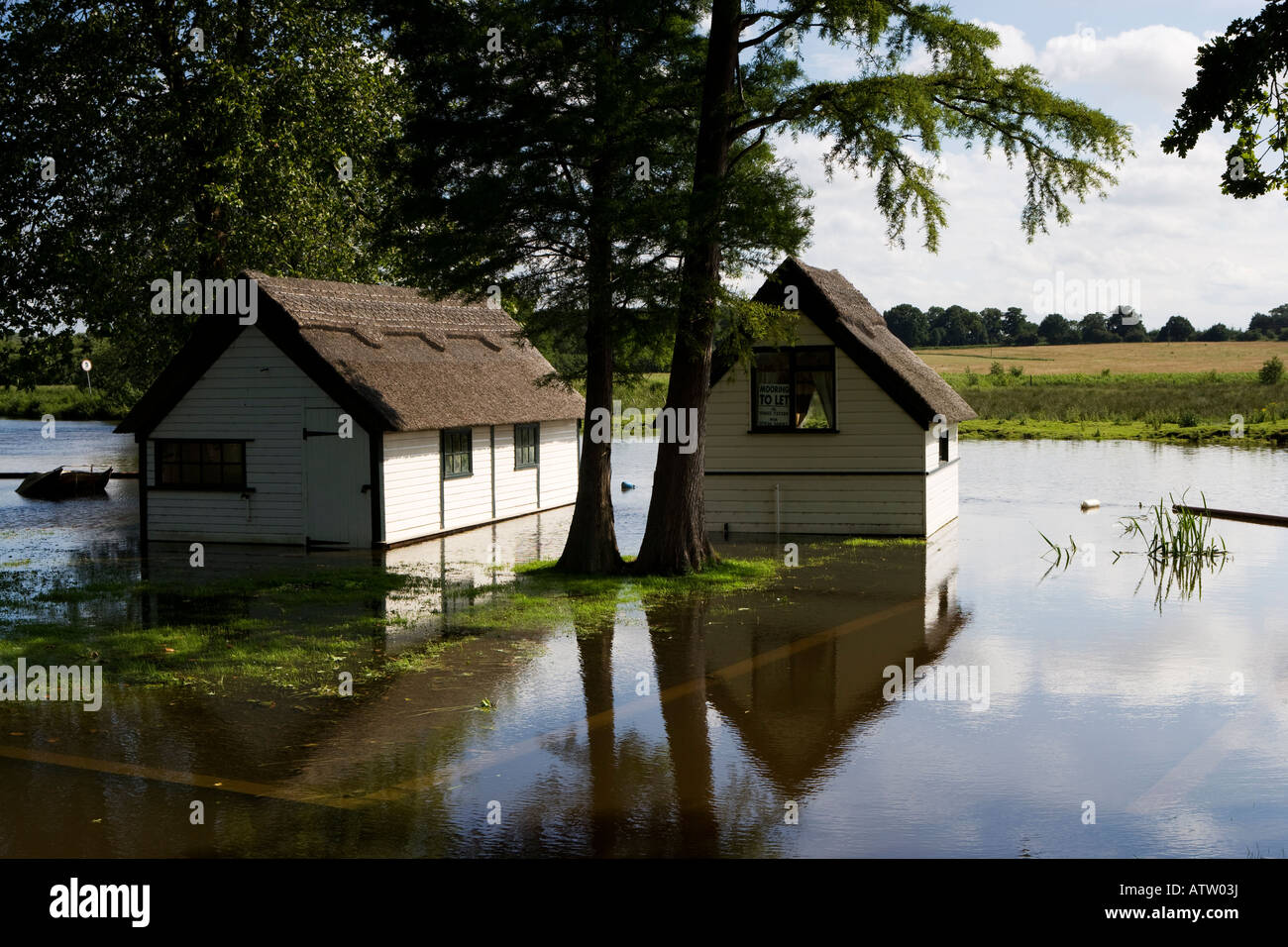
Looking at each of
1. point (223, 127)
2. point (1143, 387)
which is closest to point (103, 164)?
point (223, 127)

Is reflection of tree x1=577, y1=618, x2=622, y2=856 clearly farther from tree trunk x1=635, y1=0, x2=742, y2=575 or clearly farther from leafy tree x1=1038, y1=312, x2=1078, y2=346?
leafy tree x1=1038, y1=312, x2=1078, y2=346

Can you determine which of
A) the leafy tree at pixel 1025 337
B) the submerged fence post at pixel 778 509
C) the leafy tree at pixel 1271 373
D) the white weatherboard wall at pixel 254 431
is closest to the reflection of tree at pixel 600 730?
the submerged fence post at pixel 778 509

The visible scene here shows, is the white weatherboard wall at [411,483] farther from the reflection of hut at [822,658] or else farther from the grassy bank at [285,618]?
the reflection of hut at [822,658]

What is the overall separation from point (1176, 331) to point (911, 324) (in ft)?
104

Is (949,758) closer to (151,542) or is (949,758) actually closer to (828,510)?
(828,510)

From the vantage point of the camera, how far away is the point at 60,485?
122ft

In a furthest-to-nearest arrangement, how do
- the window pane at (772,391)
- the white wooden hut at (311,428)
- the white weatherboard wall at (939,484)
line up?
the window pane at (772,391), the white weatherboard wall at (939,484), the white wooden hut at (311,428)

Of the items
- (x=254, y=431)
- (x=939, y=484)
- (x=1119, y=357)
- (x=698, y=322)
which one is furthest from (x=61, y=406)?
(x=1119, y=357)

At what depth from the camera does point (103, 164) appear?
2869 centimetres

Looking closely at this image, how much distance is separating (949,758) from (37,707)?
29.2 feet

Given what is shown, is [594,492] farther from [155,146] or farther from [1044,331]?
[1044,331]

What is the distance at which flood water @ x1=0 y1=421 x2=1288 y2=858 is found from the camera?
8.37 meters

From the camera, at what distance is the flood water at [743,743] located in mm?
8367

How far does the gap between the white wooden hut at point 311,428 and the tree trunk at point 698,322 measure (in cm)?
587
